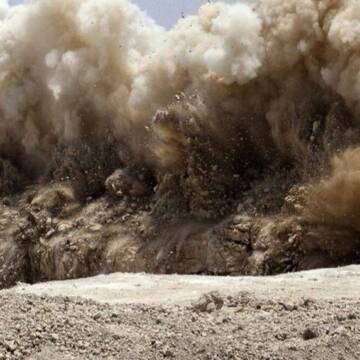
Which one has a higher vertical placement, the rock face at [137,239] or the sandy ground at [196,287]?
the rock face at [137,239]

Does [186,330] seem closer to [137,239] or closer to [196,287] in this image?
[196,287]

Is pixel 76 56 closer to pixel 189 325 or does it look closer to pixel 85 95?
pixel 85 95

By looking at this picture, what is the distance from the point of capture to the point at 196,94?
12.3 metres

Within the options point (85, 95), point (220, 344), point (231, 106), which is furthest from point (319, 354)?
point (85, 95)

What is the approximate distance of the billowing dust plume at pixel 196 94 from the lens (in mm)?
10477

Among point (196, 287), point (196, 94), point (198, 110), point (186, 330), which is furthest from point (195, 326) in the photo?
point (196, 94)

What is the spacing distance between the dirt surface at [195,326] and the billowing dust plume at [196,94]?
3.35 metres

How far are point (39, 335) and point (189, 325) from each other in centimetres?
106

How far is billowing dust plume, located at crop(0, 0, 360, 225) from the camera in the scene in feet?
34.4

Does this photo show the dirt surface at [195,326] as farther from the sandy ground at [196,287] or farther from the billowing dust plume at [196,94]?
the billowing dust plume at [196,94]

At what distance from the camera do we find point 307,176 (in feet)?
34.7

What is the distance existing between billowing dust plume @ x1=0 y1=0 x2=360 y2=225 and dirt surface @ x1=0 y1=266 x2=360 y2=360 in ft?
11.0

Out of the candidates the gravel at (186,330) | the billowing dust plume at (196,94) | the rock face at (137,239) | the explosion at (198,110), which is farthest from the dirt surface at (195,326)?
the billowing dust plume at (196,94)

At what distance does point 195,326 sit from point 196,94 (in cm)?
682
